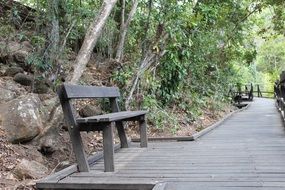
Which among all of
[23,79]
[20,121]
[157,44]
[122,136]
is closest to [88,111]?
[122,136]

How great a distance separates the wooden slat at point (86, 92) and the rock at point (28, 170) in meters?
0.93

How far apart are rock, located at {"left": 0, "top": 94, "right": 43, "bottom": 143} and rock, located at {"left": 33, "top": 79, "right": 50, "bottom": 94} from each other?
1.35 m

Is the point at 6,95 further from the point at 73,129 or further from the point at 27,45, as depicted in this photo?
the point at 27,45

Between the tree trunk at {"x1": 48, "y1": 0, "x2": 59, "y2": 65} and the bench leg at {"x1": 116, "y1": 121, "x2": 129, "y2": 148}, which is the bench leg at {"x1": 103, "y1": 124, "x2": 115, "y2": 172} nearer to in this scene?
the bench leg at {"x1": 116, "y1": 121, "x2": 129, "y2": 148}

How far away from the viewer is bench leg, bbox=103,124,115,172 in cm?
387

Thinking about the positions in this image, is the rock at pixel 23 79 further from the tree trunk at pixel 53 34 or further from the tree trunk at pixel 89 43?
the tree trunk at pixel 89 43

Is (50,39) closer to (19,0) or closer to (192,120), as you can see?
(19,0)

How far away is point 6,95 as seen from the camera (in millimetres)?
5402

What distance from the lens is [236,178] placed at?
11.4 feet

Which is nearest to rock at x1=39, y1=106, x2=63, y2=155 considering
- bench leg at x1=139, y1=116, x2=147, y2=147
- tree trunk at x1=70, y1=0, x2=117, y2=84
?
tree trunk at x1=70, y1=0, x2=117, y2=84

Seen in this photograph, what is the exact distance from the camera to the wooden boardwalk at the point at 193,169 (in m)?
3.31

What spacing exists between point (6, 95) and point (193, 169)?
291 cm

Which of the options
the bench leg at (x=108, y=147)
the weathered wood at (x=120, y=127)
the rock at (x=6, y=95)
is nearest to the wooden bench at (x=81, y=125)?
the bench leg at (x=108, y=147)

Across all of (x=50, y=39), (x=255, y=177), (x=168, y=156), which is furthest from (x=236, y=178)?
(x=50, y=39)
